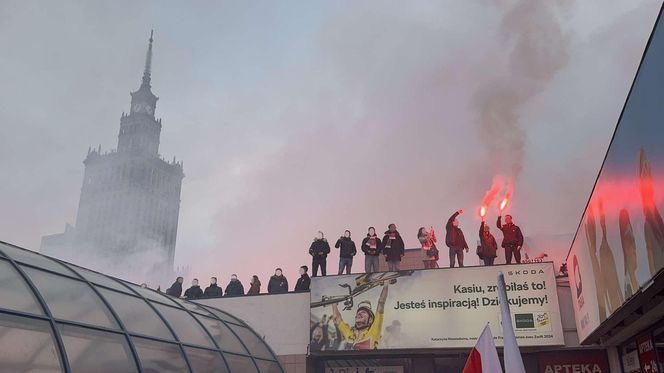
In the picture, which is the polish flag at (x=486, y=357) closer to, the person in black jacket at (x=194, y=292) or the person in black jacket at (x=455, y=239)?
the person in black jacket at (x=455, y=239)

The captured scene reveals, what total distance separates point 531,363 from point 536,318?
2011 mm

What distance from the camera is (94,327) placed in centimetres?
822

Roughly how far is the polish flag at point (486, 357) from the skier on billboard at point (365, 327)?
1001cm

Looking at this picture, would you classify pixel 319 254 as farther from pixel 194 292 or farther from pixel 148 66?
pixel 148 66

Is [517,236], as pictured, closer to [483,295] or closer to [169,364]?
[483,295]

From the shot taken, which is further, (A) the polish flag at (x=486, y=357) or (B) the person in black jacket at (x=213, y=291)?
(B) the person in black jacket at (x=213, y=291)

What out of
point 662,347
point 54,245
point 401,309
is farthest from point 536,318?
point 54,245

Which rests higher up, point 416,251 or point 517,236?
point 416,251

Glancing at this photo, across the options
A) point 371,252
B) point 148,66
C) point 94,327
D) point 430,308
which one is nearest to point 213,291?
point 371,252

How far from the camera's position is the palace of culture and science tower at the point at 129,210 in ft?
425

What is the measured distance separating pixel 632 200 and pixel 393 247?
11.5 metres

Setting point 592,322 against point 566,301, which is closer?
point 592,322

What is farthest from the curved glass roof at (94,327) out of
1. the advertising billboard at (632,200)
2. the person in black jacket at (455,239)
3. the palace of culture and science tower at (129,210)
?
the palace of culture and science tower at (129,210)

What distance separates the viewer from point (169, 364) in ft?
31.3
